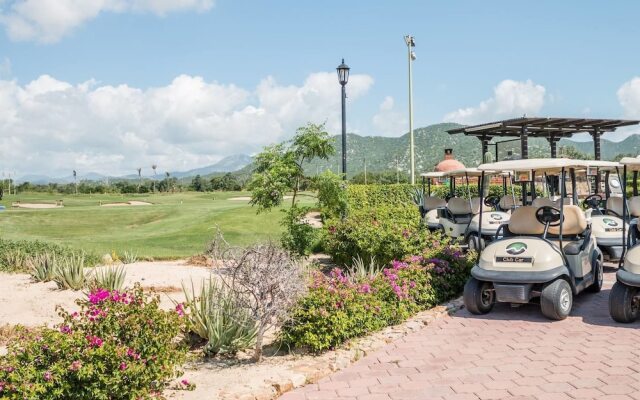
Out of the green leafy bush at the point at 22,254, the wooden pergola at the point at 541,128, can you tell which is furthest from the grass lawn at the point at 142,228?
the wooden pergola at the point at 541,128

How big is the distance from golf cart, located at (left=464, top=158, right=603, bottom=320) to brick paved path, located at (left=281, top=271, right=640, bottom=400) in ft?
0.92

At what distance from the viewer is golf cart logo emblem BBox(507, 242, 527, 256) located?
6.30 meters

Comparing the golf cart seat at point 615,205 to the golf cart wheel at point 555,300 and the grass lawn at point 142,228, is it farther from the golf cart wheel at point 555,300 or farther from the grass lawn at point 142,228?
the grass lawn at point 142,228

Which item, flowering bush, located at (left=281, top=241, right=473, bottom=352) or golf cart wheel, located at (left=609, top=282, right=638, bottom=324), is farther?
golf cart wheel, located at (left=609, top=282, right=638, bottom=324)

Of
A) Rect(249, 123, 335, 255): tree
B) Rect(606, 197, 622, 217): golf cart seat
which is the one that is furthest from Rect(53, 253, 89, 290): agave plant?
Rect(606, 197, 622, 217): golf cart seat

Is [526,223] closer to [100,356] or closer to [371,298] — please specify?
[371,298]

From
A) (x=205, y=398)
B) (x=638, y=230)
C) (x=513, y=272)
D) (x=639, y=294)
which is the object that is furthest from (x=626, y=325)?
(x=205, y=398)

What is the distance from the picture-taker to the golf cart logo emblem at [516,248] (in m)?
6.30

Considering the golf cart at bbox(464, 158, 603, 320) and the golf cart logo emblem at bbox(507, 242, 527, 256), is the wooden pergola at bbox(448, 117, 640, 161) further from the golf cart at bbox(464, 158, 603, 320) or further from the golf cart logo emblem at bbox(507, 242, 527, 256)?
the golf cart logo emblem at bbox(507, 242, 527, 256)

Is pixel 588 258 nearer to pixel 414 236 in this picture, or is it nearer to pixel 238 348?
pixel 414 236

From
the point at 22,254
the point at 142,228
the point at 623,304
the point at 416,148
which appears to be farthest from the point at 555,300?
the point at 416,148

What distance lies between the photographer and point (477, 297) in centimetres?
638

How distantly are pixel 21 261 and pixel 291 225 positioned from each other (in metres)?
5.62

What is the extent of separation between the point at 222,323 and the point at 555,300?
3492 millimetres
